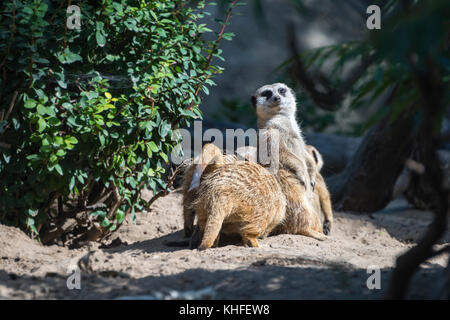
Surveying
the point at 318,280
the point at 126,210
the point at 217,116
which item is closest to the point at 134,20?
the point at 126,210

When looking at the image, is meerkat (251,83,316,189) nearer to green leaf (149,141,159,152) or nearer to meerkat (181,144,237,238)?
meerkat (181,144,237,238)

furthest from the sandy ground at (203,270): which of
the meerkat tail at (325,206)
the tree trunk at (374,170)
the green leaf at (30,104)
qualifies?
the tree trunk at (374,170)

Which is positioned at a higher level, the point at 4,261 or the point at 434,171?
the point at 434,171

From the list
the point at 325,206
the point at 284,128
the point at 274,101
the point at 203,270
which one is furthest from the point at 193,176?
the point at 325,206

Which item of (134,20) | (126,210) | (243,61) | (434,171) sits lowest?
(126,210)

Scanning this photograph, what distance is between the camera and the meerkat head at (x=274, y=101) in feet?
16.5

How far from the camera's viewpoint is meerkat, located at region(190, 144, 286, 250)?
11.8 feet

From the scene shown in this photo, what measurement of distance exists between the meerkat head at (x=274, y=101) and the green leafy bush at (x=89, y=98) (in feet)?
3.67

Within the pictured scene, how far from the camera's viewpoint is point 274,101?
16.5ft

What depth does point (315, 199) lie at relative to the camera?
4.97 metres

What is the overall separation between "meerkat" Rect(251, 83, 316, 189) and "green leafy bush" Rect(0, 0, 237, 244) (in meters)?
1.03

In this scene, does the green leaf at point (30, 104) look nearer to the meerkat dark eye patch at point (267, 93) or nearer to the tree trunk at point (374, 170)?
the meerkat dark eye patch at point (267, 93)

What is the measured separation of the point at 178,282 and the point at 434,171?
4.48ft

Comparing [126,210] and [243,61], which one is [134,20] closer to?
[126,210]
